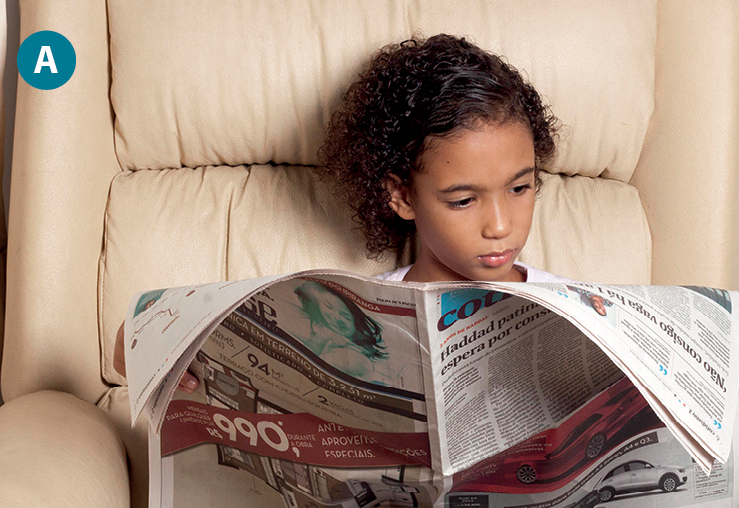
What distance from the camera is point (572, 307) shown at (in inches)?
18.5

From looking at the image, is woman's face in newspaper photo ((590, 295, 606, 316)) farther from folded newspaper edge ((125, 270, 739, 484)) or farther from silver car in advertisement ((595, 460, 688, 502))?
silver car in advertisement ((595, 460, 688, 502))

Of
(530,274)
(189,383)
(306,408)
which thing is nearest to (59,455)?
(189,383)

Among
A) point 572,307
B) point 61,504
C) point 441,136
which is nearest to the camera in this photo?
point 572,307

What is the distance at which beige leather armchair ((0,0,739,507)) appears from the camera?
849 mm

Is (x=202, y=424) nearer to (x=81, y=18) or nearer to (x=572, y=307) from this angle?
Answer: (x=572, y=307)

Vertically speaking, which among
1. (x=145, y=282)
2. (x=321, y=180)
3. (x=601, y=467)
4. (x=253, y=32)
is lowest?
(x=601, y=467)

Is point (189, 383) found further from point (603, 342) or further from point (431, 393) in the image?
point (603, 342)

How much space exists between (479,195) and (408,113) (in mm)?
137

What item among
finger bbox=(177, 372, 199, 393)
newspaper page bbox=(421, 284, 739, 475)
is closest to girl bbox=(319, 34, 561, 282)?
newspaper page bbox=(421, 284, 739, 475)

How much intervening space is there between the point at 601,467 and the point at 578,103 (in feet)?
1.72

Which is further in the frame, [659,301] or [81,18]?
[81,18]

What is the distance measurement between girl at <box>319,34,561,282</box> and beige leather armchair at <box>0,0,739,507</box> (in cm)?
9

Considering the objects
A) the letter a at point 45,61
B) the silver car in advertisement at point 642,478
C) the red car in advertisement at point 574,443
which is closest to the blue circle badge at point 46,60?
the letter a at point 45,61

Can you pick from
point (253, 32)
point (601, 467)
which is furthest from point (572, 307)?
point (253, 32)
